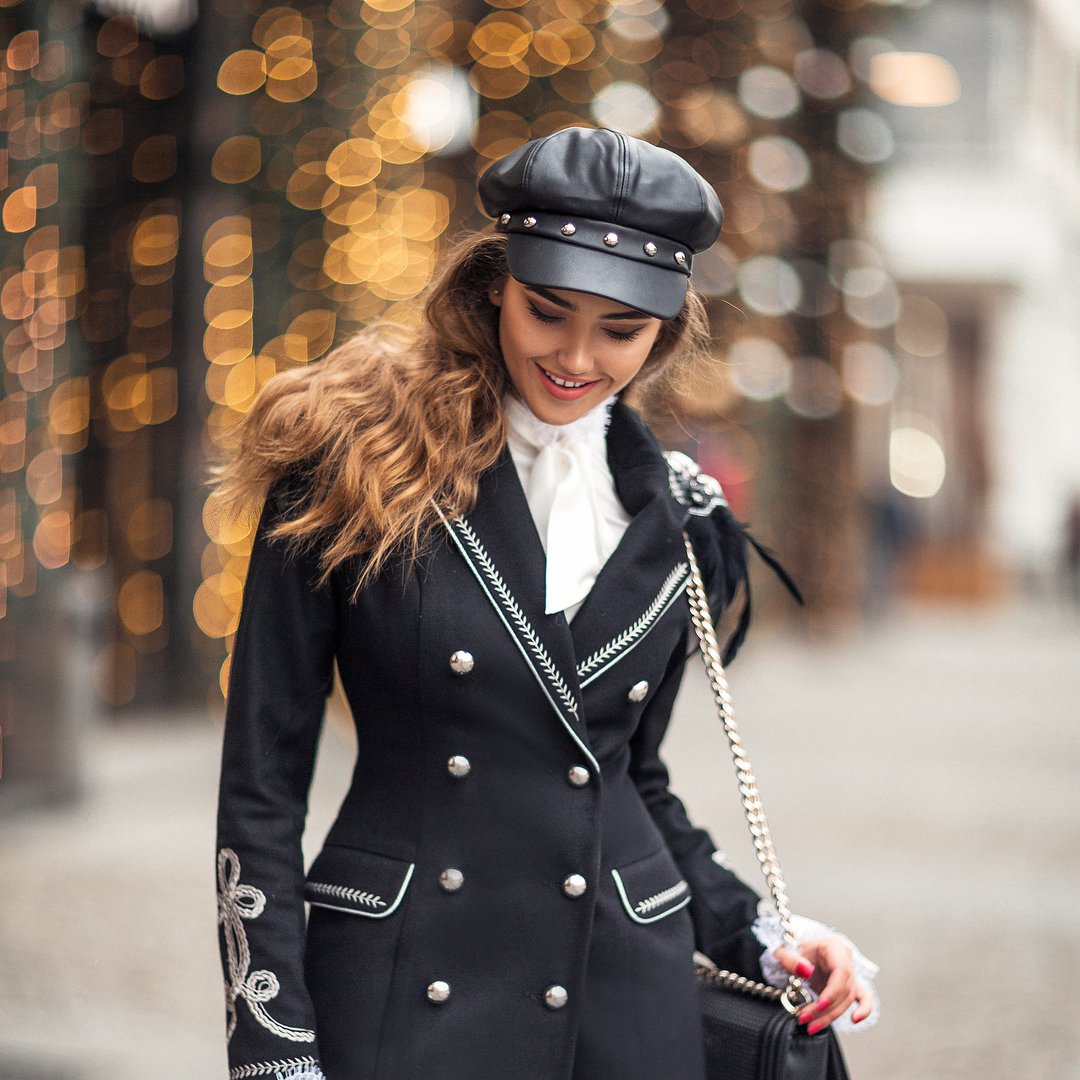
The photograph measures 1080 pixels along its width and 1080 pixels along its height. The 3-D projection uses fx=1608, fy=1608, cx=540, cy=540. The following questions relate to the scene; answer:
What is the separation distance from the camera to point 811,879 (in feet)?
21.5

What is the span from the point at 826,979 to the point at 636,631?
54cm

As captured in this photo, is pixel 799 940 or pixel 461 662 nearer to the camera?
pixel 461 662

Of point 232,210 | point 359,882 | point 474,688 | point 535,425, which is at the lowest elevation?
point 232,210

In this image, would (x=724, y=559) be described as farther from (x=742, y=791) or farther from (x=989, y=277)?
(x=989, y=277)

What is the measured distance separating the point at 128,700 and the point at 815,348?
384 inches

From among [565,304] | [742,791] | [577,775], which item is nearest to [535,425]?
[565,304]

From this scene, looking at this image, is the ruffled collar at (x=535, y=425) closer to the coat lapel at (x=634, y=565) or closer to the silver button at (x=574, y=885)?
the coat lapel at (x=634, y=565)

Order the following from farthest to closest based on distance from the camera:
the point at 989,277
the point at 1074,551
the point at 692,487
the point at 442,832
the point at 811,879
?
the point at 989,277 → the point at 1074,551 → the point at 811,879 → the point at 692,487 → the point at 442,832

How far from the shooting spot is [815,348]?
17141mm

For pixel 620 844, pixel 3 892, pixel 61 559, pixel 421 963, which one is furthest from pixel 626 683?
pixel 61 559

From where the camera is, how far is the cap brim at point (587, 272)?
1.91m

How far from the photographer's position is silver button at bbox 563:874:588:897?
6.50 ft

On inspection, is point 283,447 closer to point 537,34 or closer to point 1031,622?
point 537,34

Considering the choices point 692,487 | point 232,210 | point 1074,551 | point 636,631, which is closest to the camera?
point 636,631
